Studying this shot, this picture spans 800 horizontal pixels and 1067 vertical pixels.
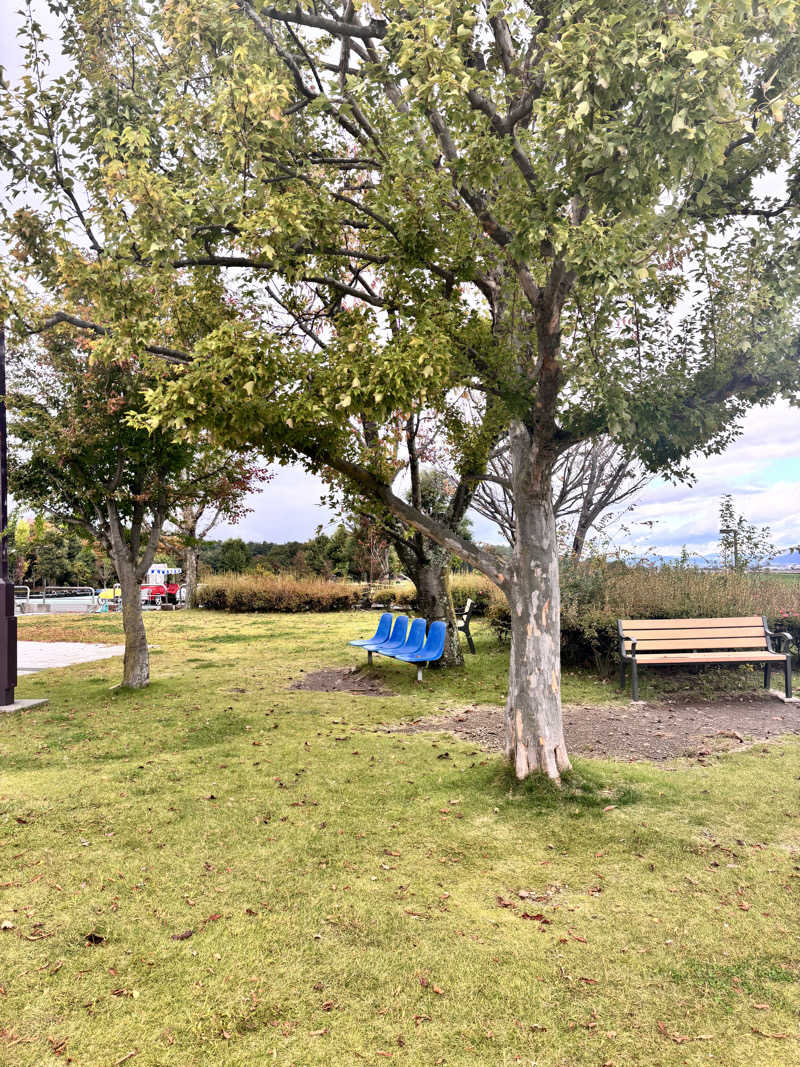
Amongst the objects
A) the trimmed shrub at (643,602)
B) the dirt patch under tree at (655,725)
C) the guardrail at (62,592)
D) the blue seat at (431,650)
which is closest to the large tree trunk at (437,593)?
the blue seat at (431,650)

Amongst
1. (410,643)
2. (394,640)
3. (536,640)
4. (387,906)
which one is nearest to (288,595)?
(394,640)

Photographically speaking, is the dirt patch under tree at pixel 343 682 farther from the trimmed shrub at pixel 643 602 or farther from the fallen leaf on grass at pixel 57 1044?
the fallen leaf on grass at pixel 57 1044

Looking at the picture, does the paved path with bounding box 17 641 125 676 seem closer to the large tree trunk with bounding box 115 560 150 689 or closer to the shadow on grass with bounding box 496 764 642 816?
the large tree trunk with bounding box 115 560 150 689

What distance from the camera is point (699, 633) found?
9320mm

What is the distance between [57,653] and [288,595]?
9.68 m

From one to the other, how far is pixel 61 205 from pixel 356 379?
4.61 meters

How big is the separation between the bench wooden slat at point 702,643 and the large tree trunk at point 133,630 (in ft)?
22.5

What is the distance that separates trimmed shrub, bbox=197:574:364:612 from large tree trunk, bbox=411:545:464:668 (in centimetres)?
1261

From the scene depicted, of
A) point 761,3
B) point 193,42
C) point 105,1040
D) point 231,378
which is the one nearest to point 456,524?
point 231,378

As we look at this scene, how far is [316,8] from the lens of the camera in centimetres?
558

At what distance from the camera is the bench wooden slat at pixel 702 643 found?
30.1ft

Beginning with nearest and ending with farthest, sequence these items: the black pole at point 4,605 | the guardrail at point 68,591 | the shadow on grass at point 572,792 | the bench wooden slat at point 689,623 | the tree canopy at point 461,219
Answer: the tree canopy at point 461,219 → the shadow on grass at point 572,792 → the black pole at point 4,605 → the bench wooden slat at point 689,623 → the guardrail at point 68,591

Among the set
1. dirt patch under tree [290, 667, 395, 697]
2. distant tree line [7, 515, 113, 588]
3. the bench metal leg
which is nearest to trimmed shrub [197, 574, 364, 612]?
dirt patch under tree [290, 667, 395, 697]

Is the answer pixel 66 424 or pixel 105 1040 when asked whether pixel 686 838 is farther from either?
pixel 66 424
